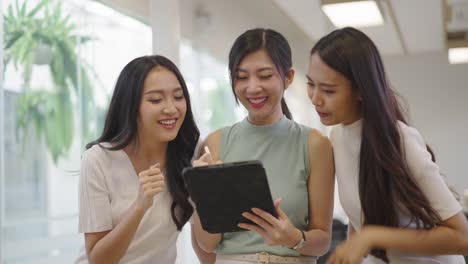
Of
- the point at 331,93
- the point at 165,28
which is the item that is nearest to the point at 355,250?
the point at 331,93

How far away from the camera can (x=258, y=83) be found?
1.91 meters

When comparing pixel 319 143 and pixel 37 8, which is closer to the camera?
pixel 319 143

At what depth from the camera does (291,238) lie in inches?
69.1

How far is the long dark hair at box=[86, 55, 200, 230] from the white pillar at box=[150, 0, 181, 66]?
194 centimetres

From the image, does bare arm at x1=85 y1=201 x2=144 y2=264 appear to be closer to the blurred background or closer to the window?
the blurred background

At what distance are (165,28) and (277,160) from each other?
2351 mm

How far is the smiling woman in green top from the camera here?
1.92 metres

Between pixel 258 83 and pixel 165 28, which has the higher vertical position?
pixel 165 28

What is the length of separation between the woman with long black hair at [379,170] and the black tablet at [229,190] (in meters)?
0.24

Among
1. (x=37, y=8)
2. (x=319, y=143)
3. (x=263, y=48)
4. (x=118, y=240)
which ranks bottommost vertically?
(x=118, y=240)

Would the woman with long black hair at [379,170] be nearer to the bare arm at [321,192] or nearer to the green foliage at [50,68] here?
the bare arm at [321,192]

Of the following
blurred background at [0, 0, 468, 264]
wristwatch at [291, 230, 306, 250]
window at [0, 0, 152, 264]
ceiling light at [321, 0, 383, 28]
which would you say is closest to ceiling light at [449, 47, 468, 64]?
blurred background at [0, 0, 468, 264]

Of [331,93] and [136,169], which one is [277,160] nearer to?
[331,93]

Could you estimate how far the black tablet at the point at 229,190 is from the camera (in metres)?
1.58
